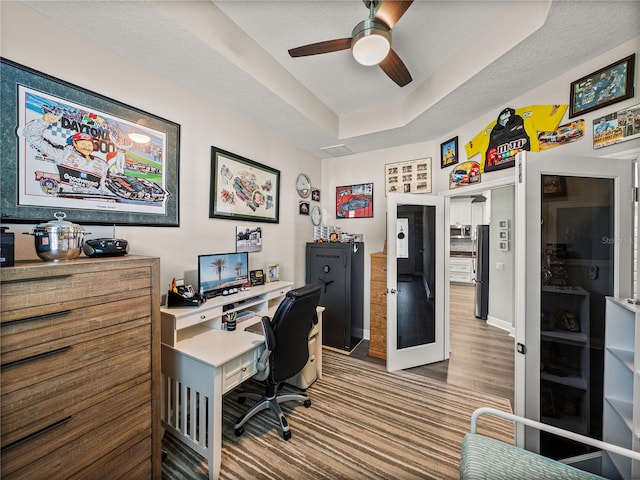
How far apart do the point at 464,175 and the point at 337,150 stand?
1.73 meters

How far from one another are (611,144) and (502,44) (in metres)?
1.00

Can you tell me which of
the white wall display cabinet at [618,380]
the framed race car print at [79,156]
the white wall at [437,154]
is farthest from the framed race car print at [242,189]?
the white wall display cabinet at [618,380]

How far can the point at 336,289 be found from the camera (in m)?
3.29

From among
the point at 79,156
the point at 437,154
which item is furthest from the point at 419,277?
the point at 79,156

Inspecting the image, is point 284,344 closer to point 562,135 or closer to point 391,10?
point 391,10

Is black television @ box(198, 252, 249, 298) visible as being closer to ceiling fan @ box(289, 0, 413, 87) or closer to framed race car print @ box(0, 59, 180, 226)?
framed race car print @ box(0, 59, 180, 226)

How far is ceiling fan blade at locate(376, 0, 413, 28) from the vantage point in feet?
4.39

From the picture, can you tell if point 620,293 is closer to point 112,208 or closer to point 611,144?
point 611,144

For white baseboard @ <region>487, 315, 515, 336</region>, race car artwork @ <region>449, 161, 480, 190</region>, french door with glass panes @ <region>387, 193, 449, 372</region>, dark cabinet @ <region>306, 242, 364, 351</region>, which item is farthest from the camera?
white baseboard @ <region>487, 315, 515, 336</region>

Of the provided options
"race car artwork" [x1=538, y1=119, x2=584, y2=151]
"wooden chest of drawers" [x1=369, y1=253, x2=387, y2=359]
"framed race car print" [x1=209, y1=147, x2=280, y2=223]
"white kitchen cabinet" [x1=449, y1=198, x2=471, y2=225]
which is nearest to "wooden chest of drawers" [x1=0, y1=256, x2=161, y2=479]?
"framed race car print" [x1=209, y1=147, x2=280, y2=223]

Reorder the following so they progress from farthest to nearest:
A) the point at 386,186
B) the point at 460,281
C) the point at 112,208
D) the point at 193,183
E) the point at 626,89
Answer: the point at 460,281 → the point at 386,186 → the point at 193,183 → the point at 112,208 → the point at 626,89

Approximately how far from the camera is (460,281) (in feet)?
22.8

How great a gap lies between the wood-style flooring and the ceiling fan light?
10.0 feet

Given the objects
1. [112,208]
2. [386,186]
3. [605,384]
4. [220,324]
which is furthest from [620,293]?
[112,208]
